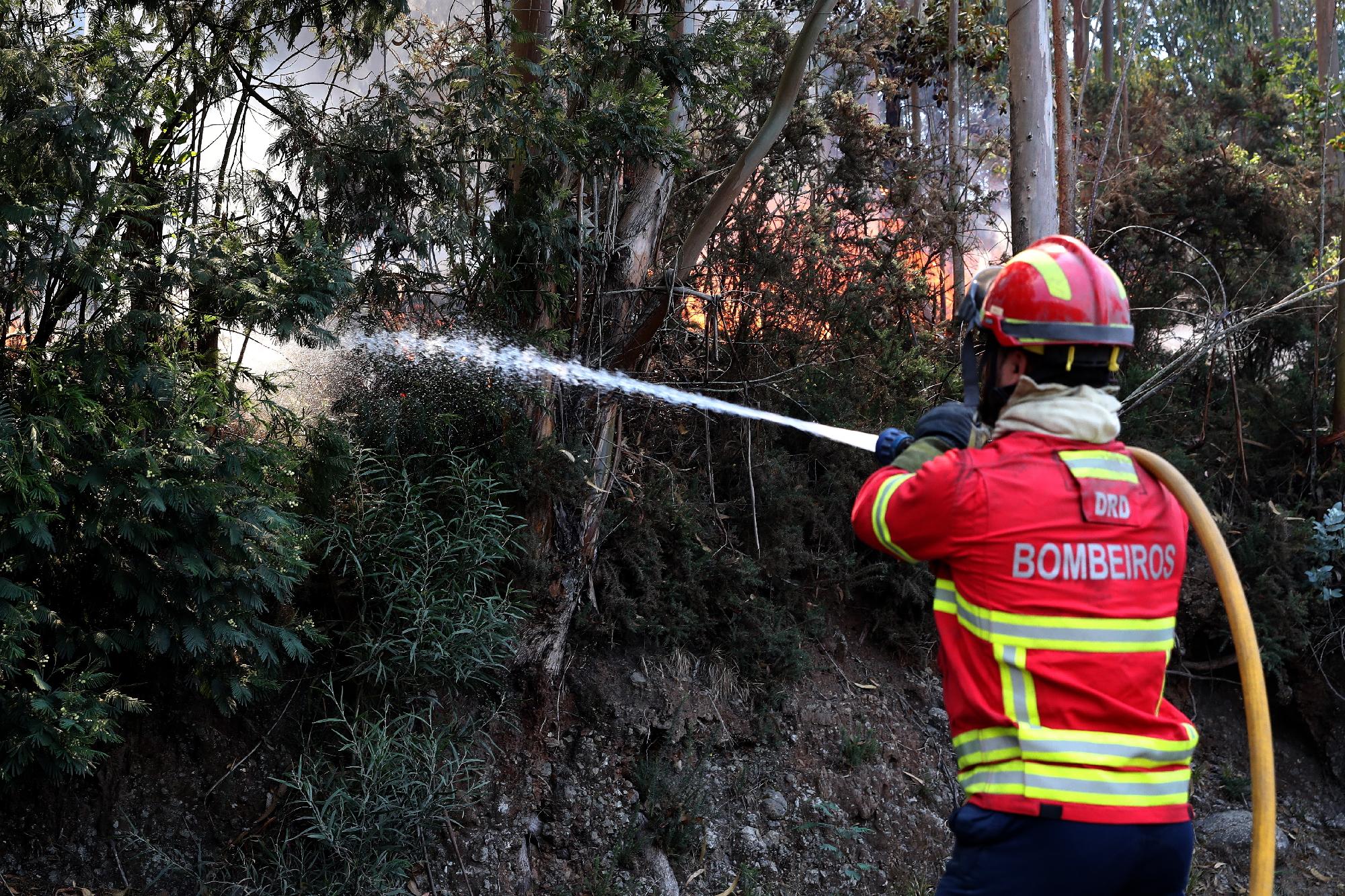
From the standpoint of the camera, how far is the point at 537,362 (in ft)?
16.8

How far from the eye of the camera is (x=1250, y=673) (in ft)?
8.69

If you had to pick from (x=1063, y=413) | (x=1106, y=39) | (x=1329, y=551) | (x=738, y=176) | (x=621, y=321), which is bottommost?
(x=1329, y=551)

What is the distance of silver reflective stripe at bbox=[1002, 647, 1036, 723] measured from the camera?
94.7 inches

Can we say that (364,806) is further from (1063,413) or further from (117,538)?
(1063,413)

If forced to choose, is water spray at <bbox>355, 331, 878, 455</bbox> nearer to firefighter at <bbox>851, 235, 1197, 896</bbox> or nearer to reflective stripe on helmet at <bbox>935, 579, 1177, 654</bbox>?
firefighter at <bbox>851, 235, 1197, 896</bbox>

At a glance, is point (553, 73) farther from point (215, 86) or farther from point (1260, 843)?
point (1260, 843)

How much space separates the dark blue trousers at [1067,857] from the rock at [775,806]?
309 centimetres

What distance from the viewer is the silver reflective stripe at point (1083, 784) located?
236cm

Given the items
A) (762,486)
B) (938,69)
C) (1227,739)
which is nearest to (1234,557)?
(1227,739)

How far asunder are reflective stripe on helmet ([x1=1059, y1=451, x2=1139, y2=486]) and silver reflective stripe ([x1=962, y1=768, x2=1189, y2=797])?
26.4 inches

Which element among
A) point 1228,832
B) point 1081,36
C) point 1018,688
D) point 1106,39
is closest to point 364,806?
point 1018,688

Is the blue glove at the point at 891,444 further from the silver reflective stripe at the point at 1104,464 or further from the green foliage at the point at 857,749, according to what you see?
the green foliage at the point at 857,749

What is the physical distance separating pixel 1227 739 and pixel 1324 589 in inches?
47.2

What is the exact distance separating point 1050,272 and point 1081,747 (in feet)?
3.59
